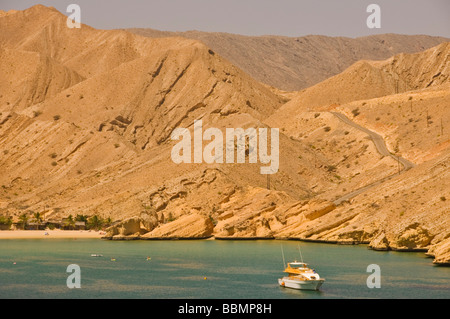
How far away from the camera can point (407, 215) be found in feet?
392

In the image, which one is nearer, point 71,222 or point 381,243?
point 381,243

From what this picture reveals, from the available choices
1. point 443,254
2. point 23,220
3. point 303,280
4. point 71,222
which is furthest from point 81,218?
point 303,280

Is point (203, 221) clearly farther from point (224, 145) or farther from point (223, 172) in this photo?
point (224, 145)

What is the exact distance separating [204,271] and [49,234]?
2474 inches

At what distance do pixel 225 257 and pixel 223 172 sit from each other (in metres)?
50.8

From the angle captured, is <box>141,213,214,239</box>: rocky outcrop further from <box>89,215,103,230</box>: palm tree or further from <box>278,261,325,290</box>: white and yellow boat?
<box>278,261,325,290</box>: white and yellow boat

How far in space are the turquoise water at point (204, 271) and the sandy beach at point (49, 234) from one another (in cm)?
1690

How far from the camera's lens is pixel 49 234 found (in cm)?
15162

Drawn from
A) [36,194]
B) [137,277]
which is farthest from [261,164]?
[137,277]

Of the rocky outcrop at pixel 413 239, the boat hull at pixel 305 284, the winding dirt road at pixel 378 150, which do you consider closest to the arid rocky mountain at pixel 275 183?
the rocky outcrop at pixel 413 239

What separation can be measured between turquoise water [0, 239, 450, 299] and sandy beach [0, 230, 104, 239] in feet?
55.4

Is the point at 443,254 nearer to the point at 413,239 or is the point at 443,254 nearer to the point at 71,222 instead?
the point at 413,239

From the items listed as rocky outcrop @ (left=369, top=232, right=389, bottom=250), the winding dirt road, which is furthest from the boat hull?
the winding dirt road

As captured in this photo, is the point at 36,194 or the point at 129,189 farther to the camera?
the point at 36,194
